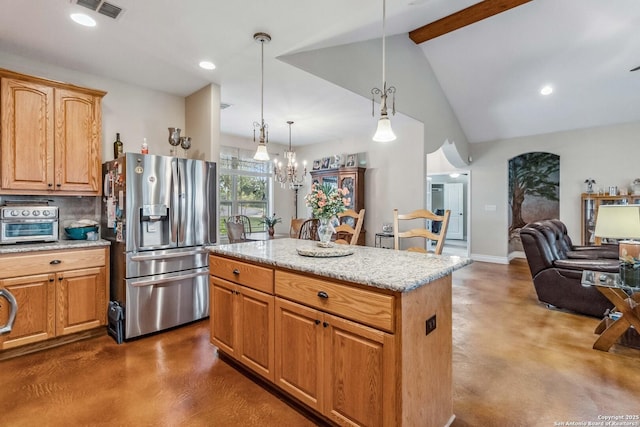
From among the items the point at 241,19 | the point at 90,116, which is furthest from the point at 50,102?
the point at 241,19

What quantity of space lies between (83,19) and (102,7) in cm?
28

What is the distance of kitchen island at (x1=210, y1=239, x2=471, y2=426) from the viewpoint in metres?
1.39

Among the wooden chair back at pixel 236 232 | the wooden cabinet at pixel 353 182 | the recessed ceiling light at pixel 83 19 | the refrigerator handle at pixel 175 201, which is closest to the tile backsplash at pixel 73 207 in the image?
the refrigerator handle at pixel 175 201

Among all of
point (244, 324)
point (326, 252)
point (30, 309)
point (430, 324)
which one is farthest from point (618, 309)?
point (30, 309)

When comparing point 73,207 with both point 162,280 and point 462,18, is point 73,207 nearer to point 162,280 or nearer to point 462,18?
point 162,280

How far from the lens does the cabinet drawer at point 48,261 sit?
253 centimetres

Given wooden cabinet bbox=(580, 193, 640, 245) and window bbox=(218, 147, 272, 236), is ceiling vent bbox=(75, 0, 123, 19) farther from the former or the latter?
wooden cabinet bbox=(580, 193, 640, 245)

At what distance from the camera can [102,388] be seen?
2143 millimetres

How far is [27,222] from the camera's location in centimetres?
276

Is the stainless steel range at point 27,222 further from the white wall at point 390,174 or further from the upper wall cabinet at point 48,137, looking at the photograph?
the white wall at point 390,174

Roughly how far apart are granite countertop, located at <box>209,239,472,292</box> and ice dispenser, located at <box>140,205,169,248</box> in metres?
1.00

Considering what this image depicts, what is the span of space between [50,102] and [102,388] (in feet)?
8.16

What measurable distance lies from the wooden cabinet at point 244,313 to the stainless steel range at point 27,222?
166cm

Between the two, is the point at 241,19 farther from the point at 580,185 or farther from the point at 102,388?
the point at 580,185
